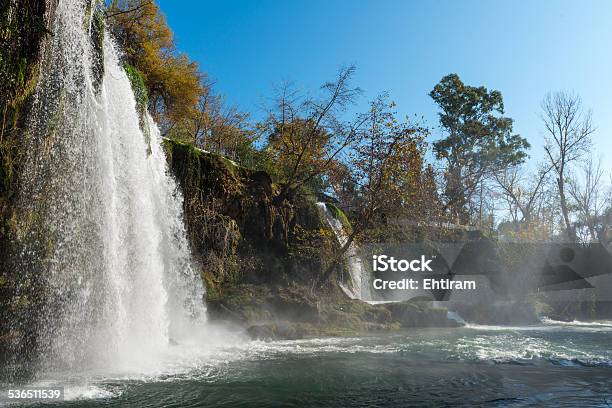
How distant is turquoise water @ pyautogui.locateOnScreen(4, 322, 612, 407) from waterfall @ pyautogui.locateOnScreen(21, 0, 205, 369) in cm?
87

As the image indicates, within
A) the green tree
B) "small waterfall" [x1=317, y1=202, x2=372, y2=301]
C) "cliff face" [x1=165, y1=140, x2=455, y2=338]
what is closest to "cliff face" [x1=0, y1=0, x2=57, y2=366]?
"cliff face" [x1=165, y1=140, x2=455, y2=338]

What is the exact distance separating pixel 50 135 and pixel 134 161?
2.74 m

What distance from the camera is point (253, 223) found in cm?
1794

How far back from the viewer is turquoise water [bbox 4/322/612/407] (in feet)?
21.5

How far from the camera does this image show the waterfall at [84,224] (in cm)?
856

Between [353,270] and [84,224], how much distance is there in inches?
523

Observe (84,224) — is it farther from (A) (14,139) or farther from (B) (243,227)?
(B) (243,227)

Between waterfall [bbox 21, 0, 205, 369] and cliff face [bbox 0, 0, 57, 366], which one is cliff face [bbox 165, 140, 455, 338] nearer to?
waterfall [bbox 21, 0, 205, 369]

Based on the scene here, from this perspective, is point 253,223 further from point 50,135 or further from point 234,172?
point 50,135

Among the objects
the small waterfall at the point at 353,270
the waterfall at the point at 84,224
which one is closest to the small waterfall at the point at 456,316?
the small waterfall at the point at 353,270

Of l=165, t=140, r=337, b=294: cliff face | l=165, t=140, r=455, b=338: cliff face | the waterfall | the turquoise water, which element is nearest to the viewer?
the turquoise water

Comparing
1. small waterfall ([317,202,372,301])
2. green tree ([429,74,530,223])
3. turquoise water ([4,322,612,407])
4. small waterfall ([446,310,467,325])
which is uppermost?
green tree ([429,74,530,223])

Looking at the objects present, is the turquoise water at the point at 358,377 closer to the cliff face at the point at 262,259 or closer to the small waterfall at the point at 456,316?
the cliff face at the point at 262,259

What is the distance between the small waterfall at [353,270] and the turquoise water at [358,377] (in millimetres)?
7234
